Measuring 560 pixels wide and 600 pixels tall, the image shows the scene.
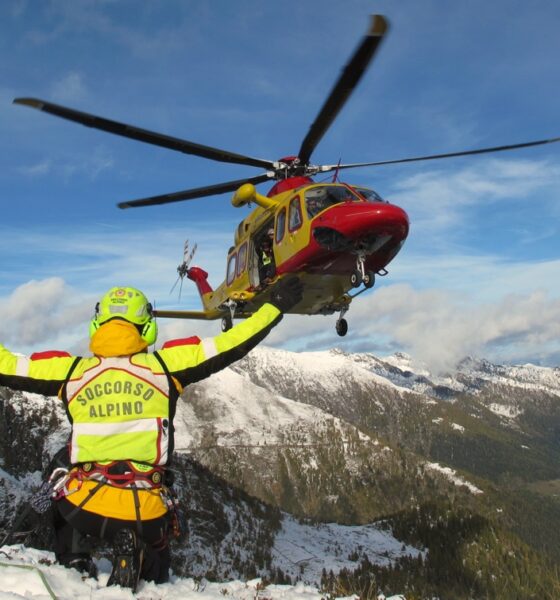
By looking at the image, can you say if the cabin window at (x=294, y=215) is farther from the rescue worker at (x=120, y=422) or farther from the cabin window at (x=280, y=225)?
the rescue worker at (x=120, y=422)

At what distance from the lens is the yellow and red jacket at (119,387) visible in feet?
15.6

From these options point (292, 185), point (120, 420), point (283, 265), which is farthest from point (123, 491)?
point (292, 185)

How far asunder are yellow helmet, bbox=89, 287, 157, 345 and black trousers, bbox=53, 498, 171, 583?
5.35 feet

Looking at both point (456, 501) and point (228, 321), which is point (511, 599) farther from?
point (456, 501)

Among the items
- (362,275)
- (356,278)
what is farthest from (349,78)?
(356,278)

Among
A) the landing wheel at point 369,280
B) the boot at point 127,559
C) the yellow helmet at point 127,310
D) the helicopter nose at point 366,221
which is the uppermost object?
the helicopter nose at point 366,221

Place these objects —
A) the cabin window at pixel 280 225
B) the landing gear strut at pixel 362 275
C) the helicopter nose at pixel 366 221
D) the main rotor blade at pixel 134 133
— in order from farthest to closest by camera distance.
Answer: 1. the cabin window at pixel 280 225
2. the landing gear strut at pixel 362 275
3. the helicopter nose at pixel 366 221
4. the main rotor blade at pixel 134 133

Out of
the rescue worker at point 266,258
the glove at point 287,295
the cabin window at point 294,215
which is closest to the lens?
the glove at point 287,295

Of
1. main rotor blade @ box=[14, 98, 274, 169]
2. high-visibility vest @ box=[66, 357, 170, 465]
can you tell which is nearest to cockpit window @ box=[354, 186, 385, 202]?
main rotor blade @ box=[14, 98, 274, 169]

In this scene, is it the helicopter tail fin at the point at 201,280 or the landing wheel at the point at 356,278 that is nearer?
the landing wheel at the point at 356,278

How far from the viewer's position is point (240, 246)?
18.6 meters

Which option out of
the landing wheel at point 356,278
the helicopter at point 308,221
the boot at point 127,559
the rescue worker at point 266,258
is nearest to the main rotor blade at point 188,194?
the helicopter at point 308,221

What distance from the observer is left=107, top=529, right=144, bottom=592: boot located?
459 centimetres

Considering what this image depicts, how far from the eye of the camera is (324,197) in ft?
47.9
